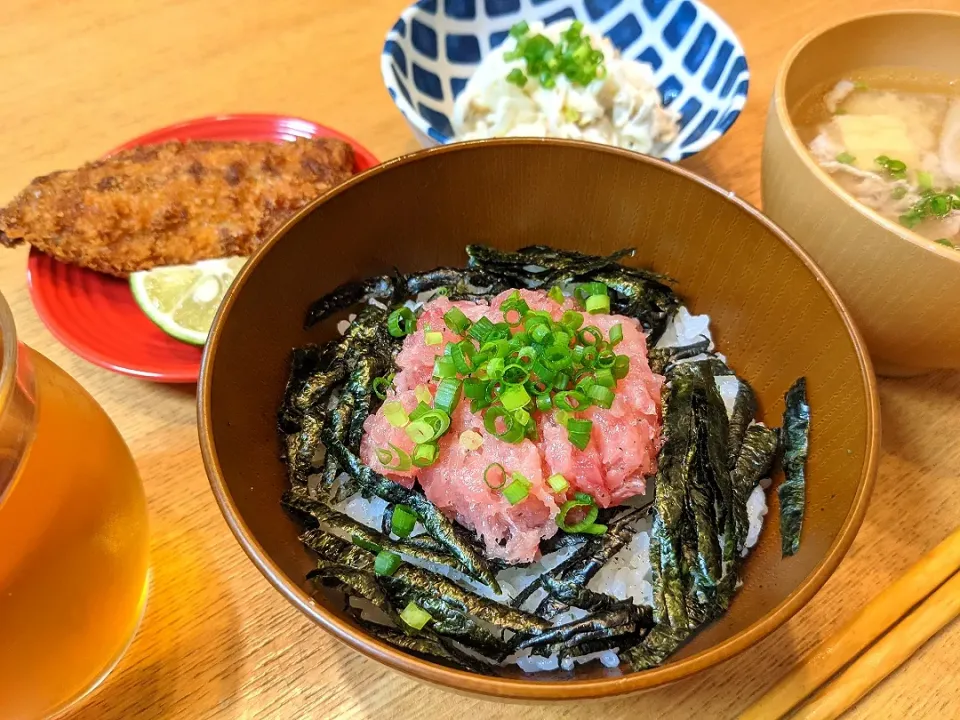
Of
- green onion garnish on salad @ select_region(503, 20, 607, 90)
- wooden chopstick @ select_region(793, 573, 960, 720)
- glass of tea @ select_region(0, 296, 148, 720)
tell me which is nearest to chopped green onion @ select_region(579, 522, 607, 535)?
wooden chopstick @ select_region(793, 573, 960, 720)

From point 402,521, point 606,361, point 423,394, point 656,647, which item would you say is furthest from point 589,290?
point 656,647

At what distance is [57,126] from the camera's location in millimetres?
2426

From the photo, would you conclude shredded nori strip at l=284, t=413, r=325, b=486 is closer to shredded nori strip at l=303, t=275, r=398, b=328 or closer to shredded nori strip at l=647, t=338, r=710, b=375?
shredded nori strip at l=303, t=275, r=398, b=328

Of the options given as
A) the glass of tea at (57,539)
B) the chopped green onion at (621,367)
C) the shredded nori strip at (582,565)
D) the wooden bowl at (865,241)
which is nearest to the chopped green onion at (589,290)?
the chopped green onion at (621,367)

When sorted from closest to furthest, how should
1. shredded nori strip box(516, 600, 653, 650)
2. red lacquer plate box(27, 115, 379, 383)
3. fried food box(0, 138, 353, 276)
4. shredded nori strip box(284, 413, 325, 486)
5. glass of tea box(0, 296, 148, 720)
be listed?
glass of tea box(0, 296, 148, 720)
shredded nori strip box(516, 600, 653, 650)
shredded nori strip box(284, 413, 325, 486)
red lacquer plate box(27, 115, 379, 383)
fried food box(0, 138, 353, 276)

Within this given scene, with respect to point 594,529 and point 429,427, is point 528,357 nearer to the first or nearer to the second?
point 429,427

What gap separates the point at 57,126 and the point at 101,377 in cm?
113

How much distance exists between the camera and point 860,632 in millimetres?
1370

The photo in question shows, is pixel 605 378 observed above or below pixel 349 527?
above

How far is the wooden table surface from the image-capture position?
54.2 inches

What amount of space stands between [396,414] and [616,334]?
0.51m

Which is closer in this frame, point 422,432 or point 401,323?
point 422,432

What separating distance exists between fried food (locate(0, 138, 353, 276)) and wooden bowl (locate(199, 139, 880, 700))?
1.33 ft

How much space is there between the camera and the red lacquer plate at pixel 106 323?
5.75 ft
